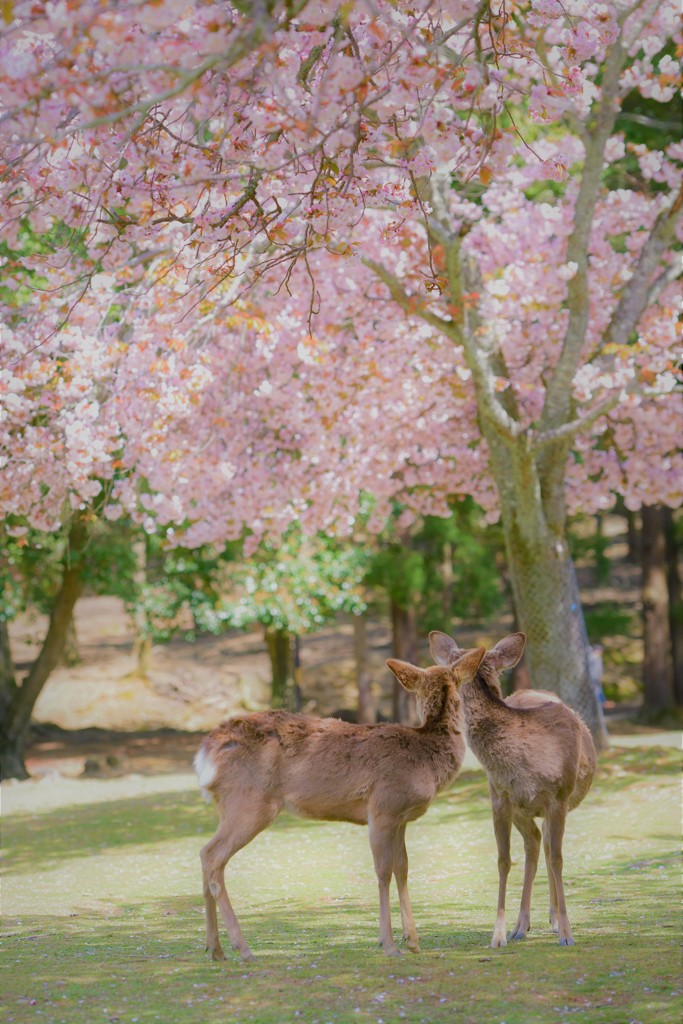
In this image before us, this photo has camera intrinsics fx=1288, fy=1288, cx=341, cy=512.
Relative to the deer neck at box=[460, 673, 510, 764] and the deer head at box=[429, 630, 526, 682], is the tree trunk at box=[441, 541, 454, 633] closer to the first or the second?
the deer head at box=[429, 630, 526, 682]

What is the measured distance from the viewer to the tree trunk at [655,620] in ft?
84.1

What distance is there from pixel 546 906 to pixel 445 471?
10066 millimetres

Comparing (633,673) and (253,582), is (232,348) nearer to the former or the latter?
(253,582)

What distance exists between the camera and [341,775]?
655cm

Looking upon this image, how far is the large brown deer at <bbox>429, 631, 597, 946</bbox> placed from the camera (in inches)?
265

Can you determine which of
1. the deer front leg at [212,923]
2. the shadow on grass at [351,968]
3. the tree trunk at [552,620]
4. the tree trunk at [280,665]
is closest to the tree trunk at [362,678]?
the tree trunk at [280,665]

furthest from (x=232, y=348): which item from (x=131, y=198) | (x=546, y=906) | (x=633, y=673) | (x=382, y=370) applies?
(x=633, y=673)

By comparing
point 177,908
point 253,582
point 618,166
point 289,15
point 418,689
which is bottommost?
point 177,908

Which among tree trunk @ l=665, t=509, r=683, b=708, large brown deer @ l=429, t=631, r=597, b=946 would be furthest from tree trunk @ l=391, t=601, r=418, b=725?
large brown deer @ l=429, t=631, r=597, b=946

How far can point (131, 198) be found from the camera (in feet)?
26.1

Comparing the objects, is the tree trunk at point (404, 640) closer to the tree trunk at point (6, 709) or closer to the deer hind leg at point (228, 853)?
the tree trunk at point (6, 709)

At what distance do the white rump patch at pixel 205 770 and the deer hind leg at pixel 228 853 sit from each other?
0.19m

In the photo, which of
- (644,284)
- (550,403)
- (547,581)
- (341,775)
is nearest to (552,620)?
(547,581)

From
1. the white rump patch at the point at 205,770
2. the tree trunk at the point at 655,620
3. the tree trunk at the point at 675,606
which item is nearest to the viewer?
the white rump patch at the point at 205,770
